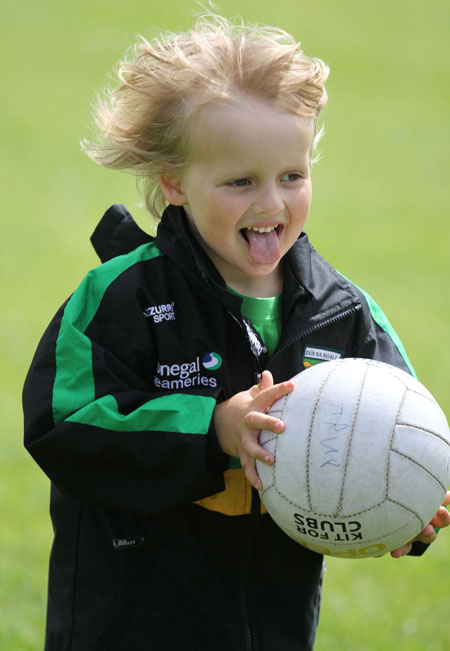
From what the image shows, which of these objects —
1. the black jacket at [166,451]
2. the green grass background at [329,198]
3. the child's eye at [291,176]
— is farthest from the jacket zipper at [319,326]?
the green grass background at [329,198]

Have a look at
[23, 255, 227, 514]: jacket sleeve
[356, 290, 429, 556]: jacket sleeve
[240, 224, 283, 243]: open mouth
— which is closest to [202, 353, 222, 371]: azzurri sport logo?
[23, 255, 227, 514]: jacket sleeve

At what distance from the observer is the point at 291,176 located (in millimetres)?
2820

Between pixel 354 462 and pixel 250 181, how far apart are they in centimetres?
86

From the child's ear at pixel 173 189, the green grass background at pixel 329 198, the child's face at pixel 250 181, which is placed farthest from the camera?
the green grass background at pixel 329 198

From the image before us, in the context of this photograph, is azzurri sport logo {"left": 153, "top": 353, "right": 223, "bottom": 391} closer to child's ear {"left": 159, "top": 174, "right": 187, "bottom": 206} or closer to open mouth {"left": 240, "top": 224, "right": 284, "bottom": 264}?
open mouth {"left": 240, "top": 224, "right": 284, "bottom": 264}

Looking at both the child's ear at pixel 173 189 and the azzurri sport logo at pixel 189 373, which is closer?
the azzurri sport logo at pixel 189 373

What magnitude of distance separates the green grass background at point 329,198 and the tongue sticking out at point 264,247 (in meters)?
1.11

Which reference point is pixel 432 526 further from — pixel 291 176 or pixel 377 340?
pixel 291 176

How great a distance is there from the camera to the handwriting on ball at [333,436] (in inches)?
95.3

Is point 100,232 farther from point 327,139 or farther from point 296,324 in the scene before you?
point 327,139

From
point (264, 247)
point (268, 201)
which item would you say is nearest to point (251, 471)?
point (264, 247)

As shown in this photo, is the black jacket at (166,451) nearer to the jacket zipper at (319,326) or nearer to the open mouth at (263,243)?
the jacket zipper at (319,326)

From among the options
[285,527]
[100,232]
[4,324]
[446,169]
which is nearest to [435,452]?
[285,527]

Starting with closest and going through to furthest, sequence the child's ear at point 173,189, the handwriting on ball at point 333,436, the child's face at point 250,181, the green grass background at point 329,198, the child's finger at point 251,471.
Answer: the handwriting on ball at point 333,436, the child's finger at point 251,471, the child's face at point 250,181, the child's ear at point 173,189, the green grass background at point 329,198
